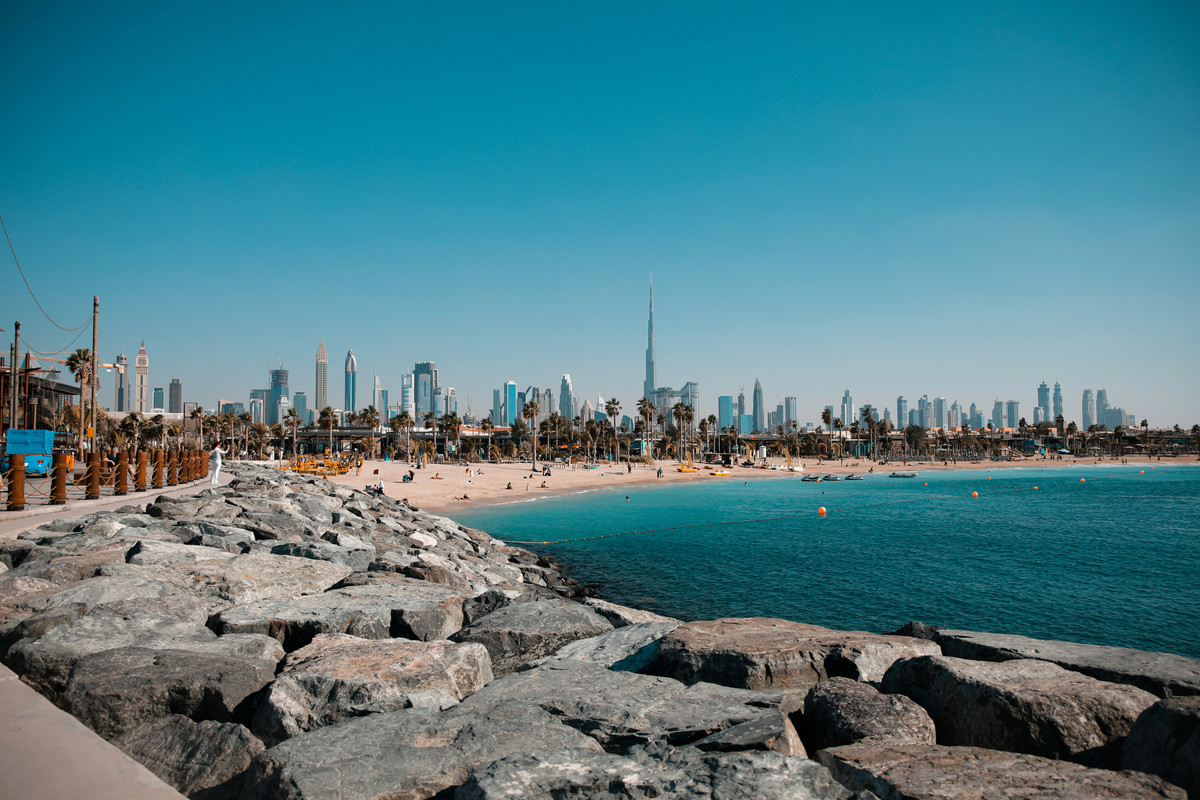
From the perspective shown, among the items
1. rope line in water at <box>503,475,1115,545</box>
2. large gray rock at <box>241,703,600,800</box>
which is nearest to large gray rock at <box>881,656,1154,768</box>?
large gray rock at <box>241,703,600,800</box>

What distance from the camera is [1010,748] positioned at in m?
4.53

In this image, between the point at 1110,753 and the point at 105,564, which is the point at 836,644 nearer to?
the point at 1110,753

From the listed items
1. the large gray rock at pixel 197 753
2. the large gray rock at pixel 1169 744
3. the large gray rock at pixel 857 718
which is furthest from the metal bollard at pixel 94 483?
the large gray rock at pixel 1169 744

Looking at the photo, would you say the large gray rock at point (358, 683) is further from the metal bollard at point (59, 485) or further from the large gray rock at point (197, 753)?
the metal bollard at point (59, 485)

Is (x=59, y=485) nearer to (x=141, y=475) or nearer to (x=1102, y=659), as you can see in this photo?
(x=141, y=475)

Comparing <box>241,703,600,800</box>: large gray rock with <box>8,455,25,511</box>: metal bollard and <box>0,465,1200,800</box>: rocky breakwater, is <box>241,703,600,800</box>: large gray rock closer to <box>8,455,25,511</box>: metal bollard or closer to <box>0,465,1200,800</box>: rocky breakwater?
<box>0,465,1200,800</box>: rocky breakwater

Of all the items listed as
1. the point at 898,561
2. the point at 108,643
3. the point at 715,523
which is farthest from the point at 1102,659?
the point at 715,523

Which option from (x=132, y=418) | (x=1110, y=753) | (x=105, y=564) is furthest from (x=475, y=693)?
(x=132, y=418)

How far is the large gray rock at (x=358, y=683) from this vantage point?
4891 mm

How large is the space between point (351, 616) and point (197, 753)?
2777 mm

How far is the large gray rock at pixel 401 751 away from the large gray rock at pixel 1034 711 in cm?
286

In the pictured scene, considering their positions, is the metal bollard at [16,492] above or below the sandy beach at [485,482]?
above

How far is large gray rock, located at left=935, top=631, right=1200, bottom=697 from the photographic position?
548 cm

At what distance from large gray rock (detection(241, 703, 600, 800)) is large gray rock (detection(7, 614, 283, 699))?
7.00 ft
